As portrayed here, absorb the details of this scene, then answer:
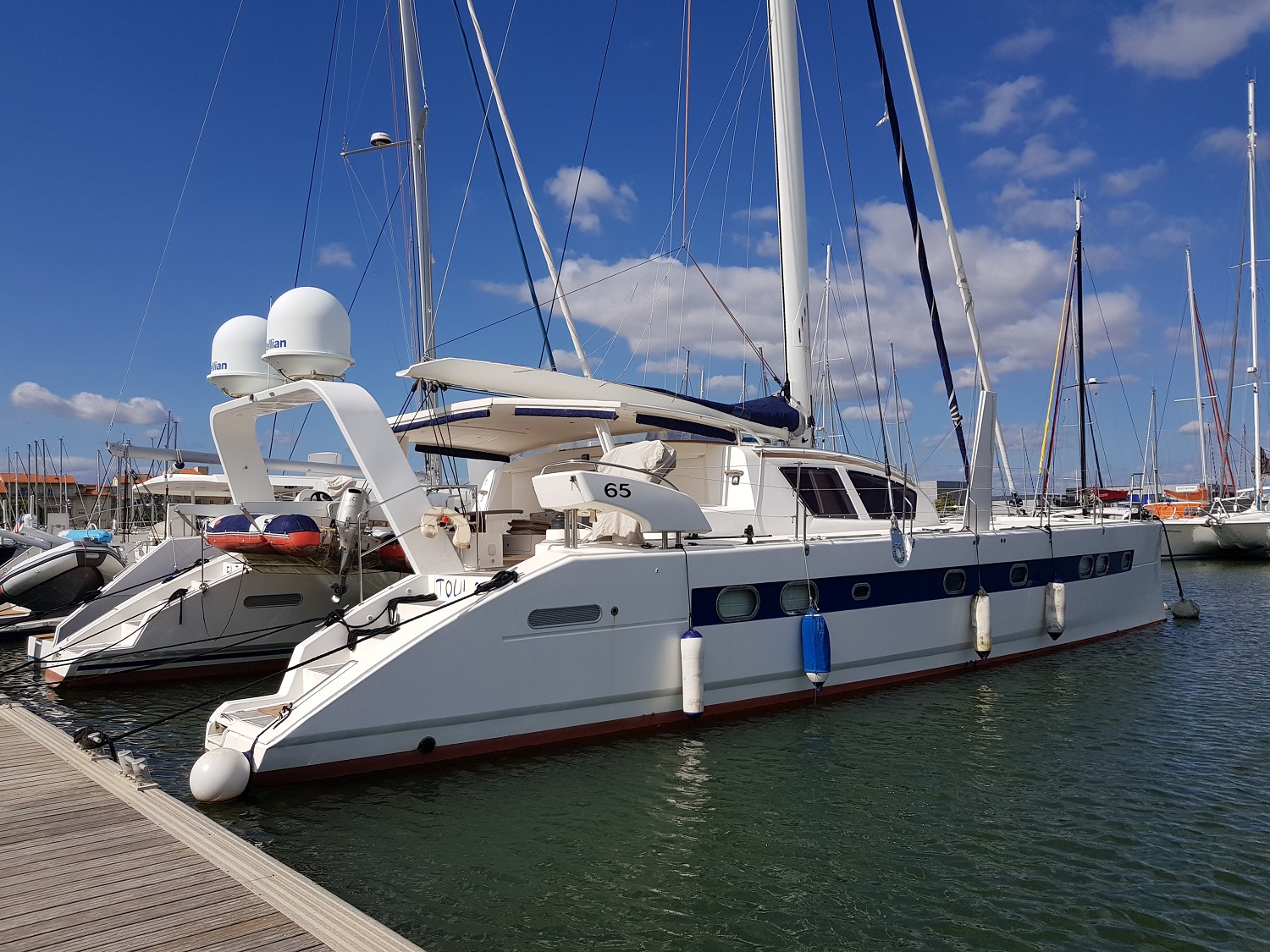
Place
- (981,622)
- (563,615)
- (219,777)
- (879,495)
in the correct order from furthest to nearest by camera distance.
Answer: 1. (879,495)
2. (981,622)
3. (563,615)
4. (219,777)

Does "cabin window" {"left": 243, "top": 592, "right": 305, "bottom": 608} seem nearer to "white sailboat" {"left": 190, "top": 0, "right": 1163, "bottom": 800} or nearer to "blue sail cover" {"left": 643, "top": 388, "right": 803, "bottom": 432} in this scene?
"white sailboat" {"left": 190, "top": 0, "right": 1163, "bottom": 800}

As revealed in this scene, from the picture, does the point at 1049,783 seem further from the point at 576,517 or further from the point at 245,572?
the point at 245,572

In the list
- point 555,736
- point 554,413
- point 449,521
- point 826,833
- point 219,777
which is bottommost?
point 826,833

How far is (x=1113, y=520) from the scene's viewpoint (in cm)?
1459

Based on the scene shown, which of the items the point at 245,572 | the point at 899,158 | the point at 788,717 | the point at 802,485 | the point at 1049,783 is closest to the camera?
the point at 1049,783

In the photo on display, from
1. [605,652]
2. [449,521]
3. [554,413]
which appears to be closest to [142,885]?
[605,652]

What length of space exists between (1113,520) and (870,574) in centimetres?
758

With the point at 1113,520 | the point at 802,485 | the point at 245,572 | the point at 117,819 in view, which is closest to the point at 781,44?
the point at 802,485

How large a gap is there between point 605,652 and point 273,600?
6564 millimetres

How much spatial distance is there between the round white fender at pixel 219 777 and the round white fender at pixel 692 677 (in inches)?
148

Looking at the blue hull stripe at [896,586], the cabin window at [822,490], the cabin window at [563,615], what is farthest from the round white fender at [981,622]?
the cabin window at [563,615]

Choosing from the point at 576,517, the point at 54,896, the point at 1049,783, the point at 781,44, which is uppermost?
the point at 781,44

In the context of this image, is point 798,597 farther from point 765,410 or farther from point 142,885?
point 142,885

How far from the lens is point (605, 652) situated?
764cm
